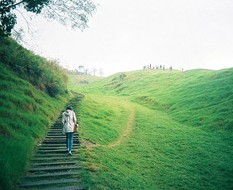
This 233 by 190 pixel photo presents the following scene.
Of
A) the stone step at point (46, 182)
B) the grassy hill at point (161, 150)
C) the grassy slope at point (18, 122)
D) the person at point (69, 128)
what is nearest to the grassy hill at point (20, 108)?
the grassy slope at point (18, 122)

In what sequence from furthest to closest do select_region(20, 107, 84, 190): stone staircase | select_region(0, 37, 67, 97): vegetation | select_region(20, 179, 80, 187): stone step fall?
select_region(0, 37, 67, 97): vegetation → select_region(20, 107, 84, 190): stone staircase → select_region(20, 179, 80, 187): stone step

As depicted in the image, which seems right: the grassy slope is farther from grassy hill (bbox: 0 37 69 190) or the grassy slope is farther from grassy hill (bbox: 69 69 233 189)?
grassy hill (bbox: 69 69 233 189)

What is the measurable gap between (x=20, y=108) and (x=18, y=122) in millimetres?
2233

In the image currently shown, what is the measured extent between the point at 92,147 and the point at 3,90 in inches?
273

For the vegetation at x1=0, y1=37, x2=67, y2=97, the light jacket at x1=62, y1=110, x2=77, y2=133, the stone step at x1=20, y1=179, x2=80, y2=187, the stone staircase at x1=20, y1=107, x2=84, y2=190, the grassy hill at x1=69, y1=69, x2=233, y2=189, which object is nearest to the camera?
the stone step at x1=20, y1=179, x2=80, y2=187

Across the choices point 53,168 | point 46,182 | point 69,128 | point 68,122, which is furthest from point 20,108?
point 46,182

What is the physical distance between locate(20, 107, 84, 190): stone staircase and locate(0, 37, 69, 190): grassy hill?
441mm

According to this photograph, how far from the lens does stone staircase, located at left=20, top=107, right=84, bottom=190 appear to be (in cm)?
1048

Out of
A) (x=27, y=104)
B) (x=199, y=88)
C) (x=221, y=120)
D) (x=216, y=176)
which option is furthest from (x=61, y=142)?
(x=199, y=88)

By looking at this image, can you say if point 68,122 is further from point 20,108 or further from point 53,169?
point 20,108

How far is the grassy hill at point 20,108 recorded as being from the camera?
34.9 feet

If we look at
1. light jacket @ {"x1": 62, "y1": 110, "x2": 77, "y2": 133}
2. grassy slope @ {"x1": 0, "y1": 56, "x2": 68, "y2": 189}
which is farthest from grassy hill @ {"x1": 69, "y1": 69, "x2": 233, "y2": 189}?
grassy slope @ {"x1": 0, "y1": 56, "x2": 68, "y2": 189}

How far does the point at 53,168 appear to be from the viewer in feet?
39.5

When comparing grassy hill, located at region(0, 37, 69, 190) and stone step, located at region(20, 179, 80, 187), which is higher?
grassy hill, located at region(0, 37, 69, 190)
